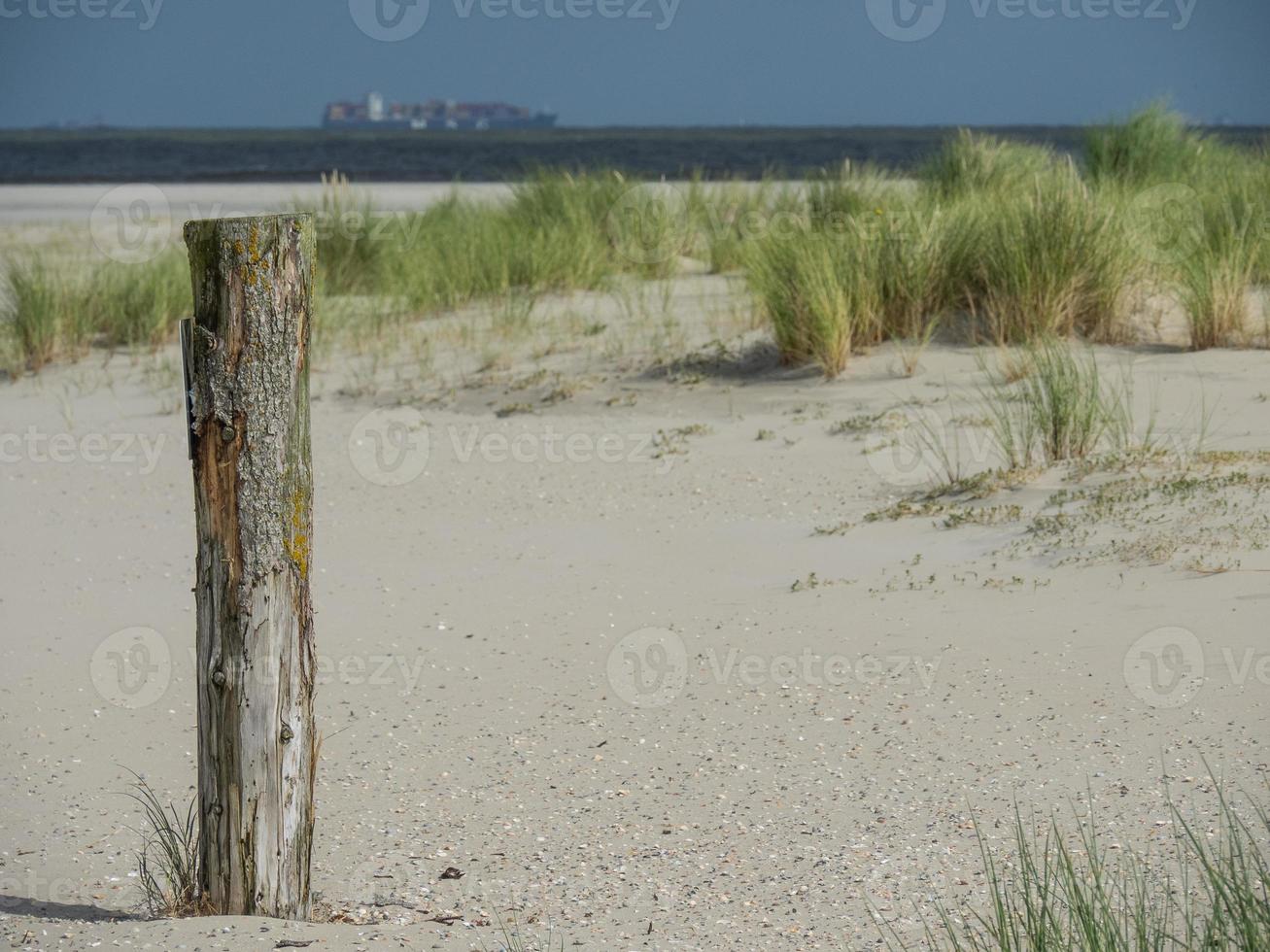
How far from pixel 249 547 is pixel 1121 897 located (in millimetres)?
1728

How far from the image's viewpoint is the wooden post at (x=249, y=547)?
2.68m

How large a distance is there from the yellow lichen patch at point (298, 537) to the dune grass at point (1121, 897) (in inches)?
53.6

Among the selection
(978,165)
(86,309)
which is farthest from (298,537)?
(978,165)

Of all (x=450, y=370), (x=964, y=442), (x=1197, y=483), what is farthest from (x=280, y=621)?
(x=450, y=370)

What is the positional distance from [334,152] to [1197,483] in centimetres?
5965

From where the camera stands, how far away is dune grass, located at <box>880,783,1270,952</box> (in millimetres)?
1979

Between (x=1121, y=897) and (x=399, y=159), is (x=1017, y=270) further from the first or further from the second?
(x=399, y=159)

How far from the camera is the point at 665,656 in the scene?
4574 mm

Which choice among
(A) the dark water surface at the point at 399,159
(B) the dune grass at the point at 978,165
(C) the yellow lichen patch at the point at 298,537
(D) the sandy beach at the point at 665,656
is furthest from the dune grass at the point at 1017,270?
(A) the dark water surface at the point at 399,159

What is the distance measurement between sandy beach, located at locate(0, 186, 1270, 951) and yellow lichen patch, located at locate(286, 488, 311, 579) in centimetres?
71

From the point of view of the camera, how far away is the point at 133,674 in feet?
15.1

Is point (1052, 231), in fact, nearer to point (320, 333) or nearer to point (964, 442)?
point (964, 442)

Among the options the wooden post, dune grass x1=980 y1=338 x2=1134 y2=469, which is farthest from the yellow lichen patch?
dune grass x1=980 y1=338 x2=1134 y2=469

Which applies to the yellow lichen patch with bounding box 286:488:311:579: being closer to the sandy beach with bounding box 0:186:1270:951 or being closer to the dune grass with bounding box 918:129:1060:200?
the sandy beach with bounding box 0:186:1270:951
